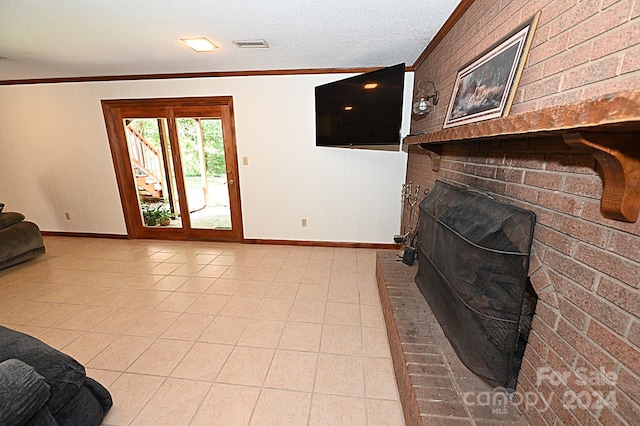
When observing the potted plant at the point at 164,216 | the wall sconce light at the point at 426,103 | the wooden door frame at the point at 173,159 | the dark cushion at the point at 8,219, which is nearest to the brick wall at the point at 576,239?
the wall sconce light at the point at 426,103

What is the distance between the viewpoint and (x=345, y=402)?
1.44m

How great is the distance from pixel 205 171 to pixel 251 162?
30.3 inches

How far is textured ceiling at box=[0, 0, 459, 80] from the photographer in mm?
1743

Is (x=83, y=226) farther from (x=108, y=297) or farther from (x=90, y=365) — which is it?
(x=90, y=365)

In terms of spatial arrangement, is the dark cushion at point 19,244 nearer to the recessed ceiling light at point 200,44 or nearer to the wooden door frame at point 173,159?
the wooden door frame at point 173,159

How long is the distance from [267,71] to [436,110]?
2.15 metres

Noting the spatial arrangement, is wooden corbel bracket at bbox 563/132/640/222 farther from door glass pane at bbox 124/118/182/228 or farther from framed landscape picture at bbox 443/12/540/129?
door glass pane at bbox 124/118/182/228

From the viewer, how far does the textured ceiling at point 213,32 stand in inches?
68.6

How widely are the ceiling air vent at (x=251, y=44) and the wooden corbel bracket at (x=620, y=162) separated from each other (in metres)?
2.50

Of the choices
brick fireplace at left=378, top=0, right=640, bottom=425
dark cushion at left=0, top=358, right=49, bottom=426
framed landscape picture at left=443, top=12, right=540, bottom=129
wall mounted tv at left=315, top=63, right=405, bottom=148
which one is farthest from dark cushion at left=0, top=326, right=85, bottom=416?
wall mounted tv at left=315, top=63, right=405, bottom=148

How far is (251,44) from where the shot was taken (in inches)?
94.4

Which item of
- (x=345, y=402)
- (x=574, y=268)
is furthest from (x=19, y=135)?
(x=574, y=268)

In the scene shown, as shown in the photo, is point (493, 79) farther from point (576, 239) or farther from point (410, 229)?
point (410, 229)

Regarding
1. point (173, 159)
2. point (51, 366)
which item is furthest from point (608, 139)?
point (173, 159)
